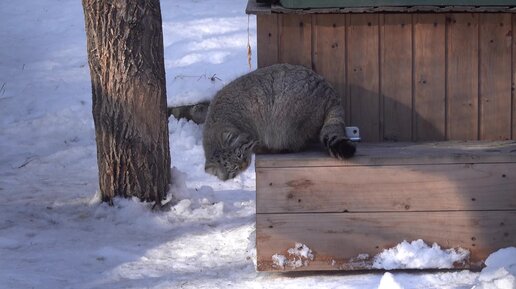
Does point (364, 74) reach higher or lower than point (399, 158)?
higher

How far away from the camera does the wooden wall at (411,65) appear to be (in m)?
5.30

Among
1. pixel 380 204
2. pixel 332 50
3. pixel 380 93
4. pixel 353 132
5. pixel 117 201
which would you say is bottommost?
pixel 117 201

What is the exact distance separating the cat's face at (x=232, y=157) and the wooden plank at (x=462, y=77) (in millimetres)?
1425

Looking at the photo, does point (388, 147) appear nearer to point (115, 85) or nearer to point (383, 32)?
point (383, 32)

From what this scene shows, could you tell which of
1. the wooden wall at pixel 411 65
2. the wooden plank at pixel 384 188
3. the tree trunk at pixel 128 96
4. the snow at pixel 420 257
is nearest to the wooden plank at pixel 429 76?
the wooden wall at pixel 411 65

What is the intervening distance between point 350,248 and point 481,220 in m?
0.76

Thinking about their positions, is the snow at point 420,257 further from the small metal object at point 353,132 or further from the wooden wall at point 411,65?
the wooden wall at point 411,65

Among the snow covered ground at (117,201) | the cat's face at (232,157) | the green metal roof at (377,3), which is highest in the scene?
the green metal roof at (377,3)

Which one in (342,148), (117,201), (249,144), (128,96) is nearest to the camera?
(342,148)

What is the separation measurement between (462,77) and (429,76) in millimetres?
221

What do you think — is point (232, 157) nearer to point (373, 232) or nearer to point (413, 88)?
point (373, 232)

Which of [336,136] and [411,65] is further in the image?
[411,65]

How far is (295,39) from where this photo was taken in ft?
17.5

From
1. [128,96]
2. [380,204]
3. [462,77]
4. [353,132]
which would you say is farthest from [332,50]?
[128,96]
